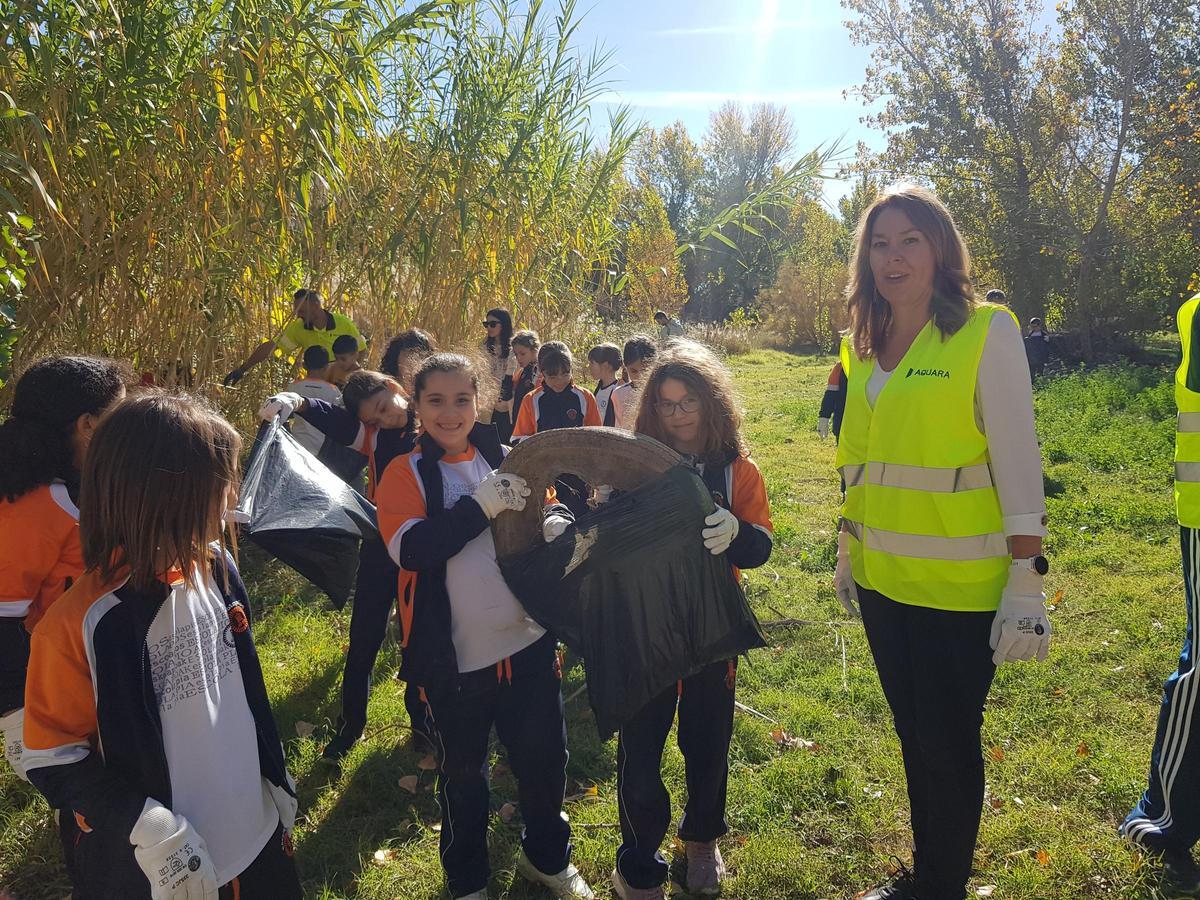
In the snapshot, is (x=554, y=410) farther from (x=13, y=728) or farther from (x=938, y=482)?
(x=13, y=728)

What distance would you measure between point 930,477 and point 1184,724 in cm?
130

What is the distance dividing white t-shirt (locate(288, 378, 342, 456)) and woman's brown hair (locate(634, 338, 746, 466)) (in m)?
2.04

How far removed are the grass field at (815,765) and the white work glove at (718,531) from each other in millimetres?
1389

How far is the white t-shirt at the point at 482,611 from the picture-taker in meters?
2.44

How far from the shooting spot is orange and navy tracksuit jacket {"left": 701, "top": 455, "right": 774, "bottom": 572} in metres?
2.48

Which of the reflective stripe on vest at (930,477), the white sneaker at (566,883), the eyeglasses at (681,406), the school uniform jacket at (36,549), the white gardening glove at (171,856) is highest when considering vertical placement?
the eyeglasses at (681,406)

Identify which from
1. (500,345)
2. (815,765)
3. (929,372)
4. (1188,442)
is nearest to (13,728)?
(929,372)

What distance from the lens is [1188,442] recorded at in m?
2.60

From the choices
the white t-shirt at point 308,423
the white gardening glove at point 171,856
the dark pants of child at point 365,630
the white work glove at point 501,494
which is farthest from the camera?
the white t-shirt at point 308,423

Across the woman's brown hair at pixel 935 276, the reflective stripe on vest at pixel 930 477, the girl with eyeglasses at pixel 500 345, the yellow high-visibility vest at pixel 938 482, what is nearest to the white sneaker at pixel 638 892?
the yellow high-visibility vest at pixel 938 482

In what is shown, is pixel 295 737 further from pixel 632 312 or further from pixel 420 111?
pixel 632 312

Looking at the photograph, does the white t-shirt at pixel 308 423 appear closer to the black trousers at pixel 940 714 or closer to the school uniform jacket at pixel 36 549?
the school uniform jacket at pixel 36 549

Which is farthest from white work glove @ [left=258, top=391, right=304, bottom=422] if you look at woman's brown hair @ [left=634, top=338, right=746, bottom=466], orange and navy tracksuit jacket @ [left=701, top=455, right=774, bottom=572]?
orange and navy tracksuit jacket @ [left=701, top=455, right=774, bottom=572]

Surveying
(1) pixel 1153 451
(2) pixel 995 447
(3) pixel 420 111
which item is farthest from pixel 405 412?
(1) pixel 1153 451
